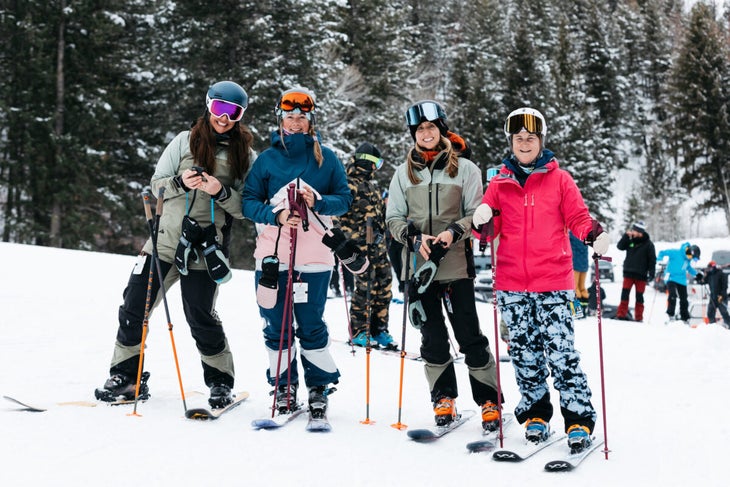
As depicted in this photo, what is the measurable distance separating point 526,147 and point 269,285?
1.80 meters

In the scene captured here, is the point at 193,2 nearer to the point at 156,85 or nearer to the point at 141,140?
the point at 156,85

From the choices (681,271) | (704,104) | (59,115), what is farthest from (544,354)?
(704,104)

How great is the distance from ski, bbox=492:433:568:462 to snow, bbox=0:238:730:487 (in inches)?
1.6

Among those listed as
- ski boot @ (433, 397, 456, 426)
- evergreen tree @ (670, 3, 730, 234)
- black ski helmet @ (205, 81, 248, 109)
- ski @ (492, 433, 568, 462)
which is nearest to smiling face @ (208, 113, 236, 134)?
black ski helmet @ (205, 81, 248, 109)

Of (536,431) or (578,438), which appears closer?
(578,438)

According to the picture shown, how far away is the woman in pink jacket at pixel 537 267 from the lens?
375 centimetres

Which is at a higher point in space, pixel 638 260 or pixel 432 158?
pixel 432 158

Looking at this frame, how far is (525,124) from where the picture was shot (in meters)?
3.88

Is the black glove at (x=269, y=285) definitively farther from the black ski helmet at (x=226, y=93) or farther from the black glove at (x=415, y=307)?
the black ski helmet at (x=226, y=93)

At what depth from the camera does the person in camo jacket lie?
735 cm

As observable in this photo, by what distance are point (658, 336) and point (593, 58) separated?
150 feet

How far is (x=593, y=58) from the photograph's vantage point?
49219mm

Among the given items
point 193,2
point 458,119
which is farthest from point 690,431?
point 458,119

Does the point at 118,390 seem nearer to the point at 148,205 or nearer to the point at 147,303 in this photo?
the point at 147,303
